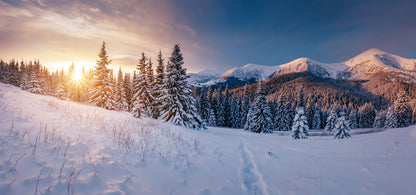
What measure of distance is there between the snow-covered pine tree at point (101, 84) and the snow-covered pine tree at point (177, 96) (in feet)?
49.7

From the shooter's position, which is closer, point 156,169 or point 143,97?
point 156,169

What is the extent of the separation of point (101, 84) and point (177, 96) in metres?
17.8

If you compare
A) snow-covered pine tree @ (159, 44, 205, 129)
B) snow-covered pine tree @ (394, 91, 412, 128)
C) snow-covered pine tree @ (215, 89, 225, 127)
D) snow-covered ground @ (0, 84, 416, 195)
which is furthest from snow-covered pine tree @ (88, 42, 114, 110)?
snow-covered pine tree @ (394, 91, 412, 128)

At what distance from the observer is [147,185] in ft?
11.0

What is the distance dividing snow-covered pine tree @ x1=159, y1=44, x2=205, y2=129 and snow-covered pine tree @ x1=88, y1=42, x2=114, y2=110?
15140 millimetres

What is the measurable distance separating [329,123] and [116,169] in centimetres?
6332

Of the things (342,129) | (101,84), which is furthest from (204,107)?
(342,129)

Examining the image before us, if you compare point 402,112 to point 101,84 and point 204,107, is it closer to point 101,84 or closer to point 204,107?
point 204,107

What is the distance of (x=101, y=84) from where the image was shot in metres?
25.7

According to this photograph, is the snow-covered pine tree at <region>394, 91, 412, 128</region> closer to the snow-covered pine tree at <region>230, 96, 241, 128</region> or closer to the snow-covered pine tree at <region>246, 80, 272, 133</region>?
the snow-covered pine tree at <region>246, 80, 272, 133</region>

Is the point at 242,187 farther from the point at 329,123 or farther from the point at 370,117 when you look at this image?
the point at 370,117

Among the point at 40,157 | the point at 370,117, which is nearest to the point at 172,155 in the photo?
the point at 40,157

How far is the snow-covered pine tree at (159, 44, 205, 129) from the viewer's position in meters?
16.7

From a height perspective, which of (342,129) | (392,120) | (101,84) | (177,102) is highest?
(101,84)
